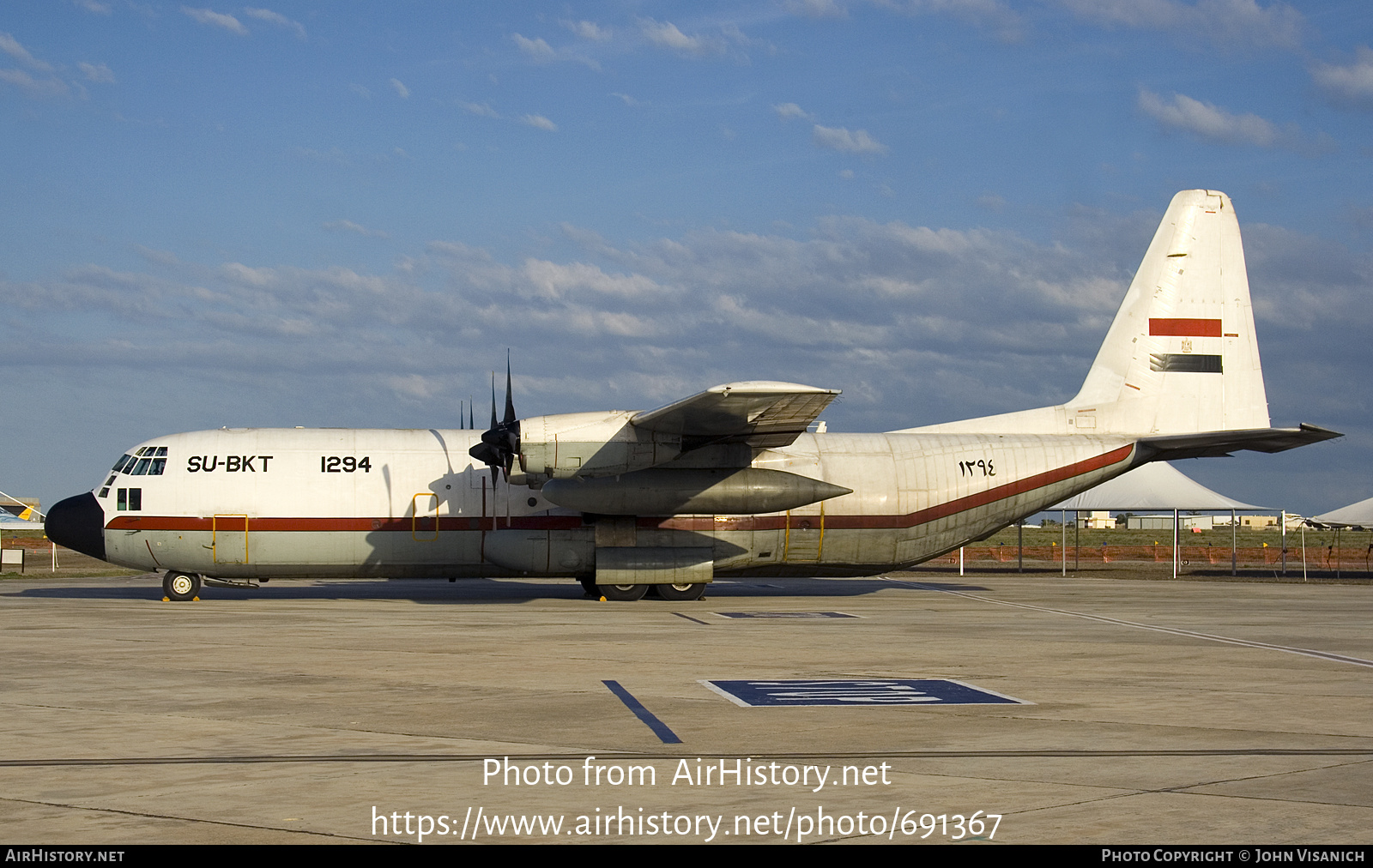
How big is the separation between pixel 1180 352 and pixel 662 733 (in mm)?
21881

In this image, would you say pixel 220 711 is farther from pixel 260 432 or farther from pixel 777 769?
pixel 260 432

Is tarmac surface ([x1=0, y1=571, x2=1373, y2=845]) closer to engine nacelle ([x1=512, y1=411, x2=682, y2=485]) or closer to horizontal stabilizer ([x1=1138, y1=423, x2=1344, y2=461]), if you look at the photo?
engine nacelle ([x1=512, y1=411, x2=682, y2=485])

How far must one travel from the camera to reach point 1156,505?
41.3m

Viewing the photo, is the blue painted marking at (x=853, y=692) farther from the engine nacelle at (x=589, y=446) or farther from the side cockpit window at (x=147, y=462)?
the side cockpit window at (x=147, y=462)

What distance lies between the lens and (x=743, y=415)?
21.2 m

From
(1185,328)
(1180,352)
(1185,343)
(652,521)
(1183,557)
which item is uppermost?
(1185,328)

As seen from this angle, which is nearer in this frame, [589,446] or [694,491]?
[589,446]

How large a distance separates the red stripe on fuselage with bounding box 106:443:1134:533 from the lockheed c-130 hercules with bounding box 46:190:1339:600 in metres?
0.04

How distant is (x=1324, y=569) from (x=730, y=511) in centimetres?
3566

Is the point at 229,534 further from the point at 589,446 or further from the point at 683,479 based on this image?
the point at 683,479

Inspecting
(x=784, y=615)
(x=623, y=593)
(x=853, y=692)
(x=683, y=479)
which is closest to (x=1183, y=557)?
(x=623, y=593)

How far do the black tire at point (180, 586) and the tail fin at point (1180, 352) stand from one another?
663 inches

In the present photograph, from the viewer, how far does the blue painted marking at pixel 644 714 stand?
9.09 meters

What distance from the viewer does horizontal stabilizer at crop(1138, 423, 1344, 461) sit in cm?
2523
